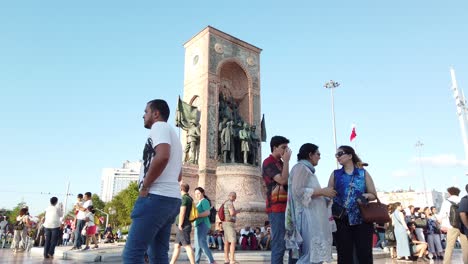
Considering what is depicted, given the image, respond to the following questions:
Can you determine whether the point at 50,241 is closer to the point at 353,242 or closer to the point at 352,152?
the point at 353,242

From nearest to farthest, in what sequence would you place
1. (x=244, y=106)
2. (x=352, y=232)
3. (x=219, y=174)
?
1. (x=352, y=232)
2. (x=219, y=174)
3. (x=244, y=106)

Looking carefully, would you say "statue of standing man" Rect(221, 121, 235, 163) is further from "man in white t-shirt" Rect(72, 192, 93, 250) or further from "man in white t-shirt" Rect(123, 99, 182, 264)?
"man in white t-shirt" Rect(123, 99, 182, 264)

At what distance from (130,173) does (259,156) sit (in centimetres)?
11388

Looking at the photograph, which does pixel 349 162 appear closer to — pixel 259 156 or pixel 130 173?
pixel 259 156

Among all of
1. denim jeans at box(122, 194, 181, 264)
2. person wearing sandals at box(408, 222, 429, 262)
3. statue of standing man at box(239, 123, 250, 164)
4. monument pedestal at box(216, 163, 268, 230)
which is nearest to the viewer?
denim jeans at box(122, 194, 181, 264)

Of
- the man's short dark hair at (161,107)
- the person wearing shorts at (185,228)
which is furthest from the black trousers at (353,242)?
the person wearing shorts at (185,228)

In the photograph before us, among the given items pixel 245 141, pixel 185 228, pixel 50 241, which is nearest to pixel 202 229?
pixel 185 228

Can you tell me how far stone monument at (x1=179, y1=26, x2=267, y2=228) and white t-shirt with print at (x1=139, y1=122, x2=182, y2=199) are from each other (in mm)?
11355

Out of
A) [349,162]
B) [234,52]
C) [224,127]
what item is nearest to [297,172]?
[349,162]

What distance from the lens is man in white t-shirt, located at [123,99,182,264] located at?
2.56m

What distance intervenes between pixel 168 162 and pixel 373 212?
93.0 inches

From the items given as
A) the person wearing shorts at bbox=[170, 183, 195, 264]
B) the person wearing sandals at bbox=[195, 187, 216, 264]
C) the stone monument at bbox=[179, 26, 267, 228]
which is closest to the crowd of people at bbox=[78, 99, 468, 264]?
the person wearing shorts at bbox=[170, 183, 195, 264]

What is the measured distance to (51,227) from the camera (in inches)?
322

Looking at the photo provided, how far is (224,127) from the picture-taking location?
17250 millimetres
